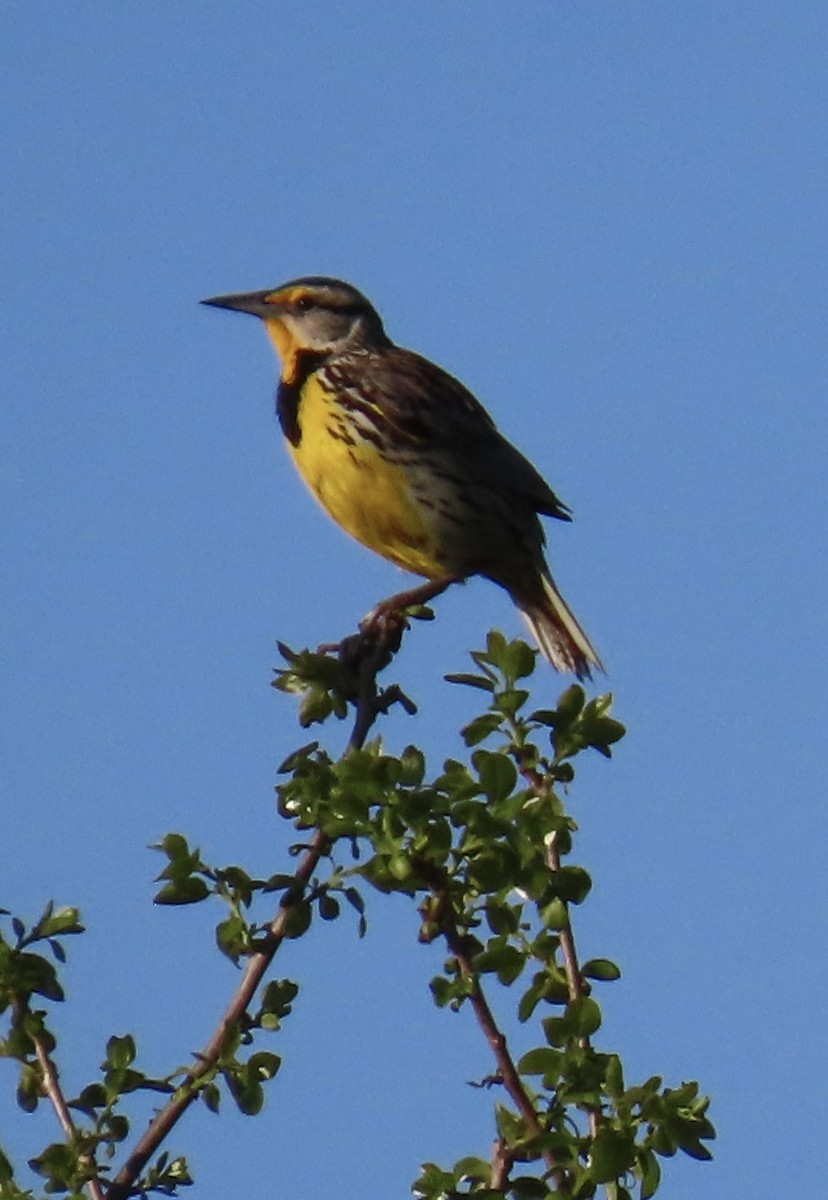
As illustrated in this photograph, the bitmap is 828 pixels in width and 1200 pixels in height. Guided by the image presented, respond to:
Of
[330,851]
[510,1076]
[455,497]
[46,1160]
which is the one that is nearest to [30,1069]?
[46,1160]

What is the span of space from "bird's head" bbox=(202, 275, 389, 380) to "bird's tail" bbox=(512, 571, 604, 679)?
1.13 m

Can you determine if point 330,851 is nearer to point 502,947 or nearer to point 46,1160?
point 502,947

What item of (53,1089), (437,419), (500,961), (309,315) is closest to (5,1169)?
(53,1089)

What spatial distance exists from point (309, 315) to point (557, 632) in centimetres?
147

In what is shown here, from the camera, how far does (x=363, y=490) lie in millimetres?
6414

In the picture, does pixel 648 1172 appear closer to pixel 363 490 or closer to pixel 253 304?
pixel 363 490

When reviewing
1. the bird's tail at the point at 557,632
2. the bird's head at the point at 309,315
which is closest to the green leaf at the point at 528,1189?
the bird's tail at the point at 557,632

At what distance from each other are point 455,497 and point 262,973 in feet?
13.8

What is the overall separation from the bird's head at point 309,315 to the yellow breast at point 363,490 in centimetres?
73

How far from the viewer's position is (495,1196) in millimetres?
2105

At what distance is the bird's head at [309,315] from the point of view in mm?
7281

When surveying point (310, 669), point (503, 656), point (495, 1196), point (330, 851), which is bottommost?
point (495, 1196)

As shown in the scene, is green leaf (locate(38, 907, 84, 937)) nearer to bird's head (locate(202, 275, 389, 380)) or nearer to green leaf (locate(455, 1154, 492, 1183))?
green leaf (locate(455, 1154, 492, 1183))

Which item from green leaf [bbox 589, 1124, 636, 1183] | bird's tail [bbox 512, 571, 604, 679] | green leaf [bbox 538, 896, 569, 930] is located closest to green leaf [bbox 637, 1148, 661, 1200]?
green leaf [bbox 589, 1124, 636, 1183]
